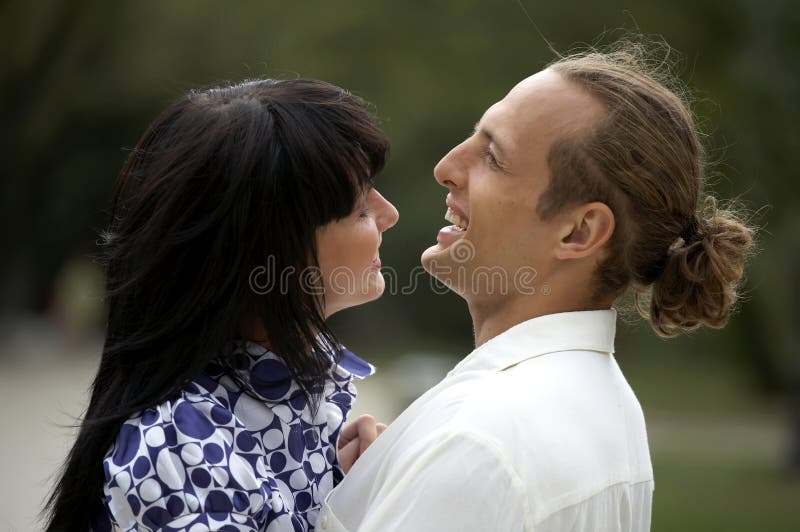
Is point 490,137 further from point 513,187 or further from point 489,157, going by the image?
point 513,187

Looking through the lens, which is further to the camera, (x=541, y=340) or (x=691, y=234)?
(x=691, y=234)

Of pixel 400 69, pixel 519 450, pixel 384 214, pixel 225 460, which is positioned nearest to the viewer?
pixel 519 450

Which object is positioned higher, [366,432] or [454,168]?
[454,168]

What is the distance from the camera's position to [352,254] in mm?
2732

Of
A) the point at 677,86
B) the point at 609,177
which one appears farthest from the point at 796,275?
the point at 609,177

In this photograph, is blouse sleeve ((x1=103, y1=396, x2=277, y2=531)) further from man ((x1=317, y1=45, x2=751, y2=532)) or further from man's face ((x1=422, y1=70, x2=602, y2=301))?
man's face ((x1=422, y1=70, x2=602, y2=301))

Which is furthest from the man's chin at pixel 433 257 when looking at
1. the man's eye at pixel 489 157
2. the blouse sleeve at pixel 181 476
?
the blouse sleeve at pixel 181 476

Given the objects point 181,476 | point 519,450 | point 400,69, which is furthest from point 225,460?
point 400,69

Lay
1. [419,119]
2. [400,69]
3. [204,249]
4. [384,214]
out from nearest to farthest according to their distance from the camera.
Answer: [204,249]
[384,214]
[400,69]
[419,119]

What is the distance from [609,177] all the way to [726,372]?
21.7 m

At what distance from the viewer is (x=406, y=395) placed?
38.6ft

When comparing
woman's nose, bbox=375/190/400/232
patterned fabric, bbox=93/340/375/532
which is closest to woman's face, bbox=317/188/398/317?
woman's nose, bbox=375/190/400/232

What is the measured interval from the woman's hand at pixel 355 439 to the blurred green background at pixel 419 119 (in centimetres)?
108

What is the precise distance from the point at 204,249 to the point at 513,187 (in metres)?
0.82
